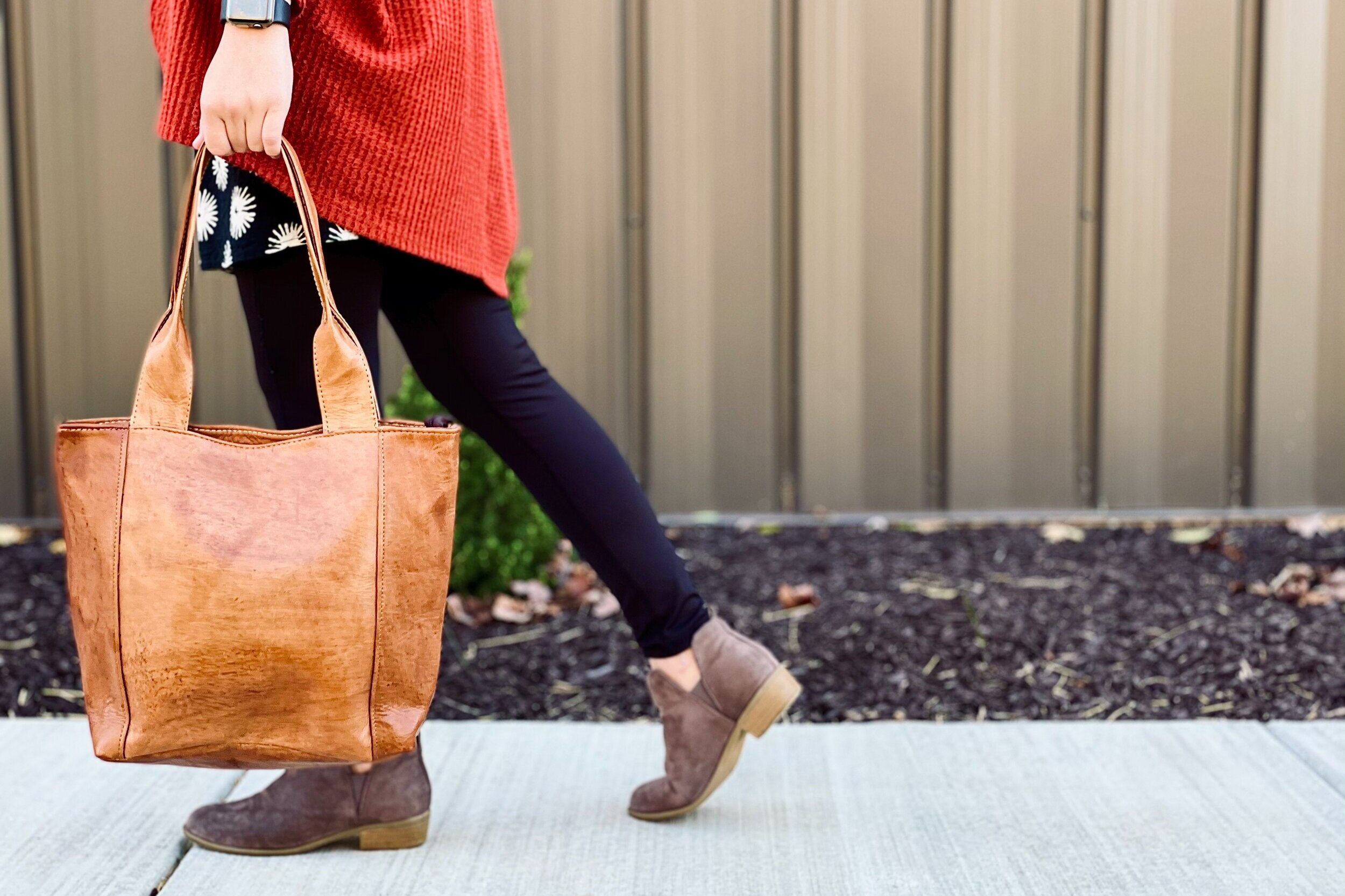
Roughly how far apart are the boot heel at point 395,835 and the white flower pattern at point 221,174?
38.4 inches

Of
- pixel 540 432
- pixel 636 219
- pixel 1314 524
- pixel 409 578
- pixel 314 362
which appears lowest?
pixel 1314 524

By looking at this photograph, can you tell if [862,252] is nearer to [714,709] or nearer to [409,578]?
[714,709]

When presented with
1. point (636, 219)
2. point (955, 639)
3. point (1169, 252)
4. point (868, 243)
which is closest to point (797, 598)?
point (955, 639)

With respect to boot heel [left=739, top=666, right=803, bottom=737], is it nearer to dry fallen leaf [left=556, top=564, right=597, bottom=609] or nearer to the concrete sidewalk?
the concrete sidewalk

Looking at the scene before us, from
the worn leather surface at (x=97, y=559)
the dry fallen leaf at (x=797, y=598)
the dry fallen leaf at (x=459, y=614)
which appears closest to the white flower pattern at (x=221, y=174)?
the worn leather surface at (x=97, y=559)

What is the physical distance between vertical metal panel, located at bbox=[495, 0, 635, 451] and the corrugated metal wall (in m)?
0.01

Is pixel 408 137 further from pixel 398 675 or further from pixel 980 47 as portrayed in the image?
pixel 980 47

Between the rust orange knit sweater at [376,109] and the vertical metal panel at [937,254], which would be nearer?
the rust orange knit sweater at [376,109]

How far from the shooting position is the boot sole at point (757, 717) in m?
1.86

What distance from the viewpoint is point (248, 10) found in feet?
4.82

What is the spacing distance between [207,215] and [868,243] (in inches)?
108

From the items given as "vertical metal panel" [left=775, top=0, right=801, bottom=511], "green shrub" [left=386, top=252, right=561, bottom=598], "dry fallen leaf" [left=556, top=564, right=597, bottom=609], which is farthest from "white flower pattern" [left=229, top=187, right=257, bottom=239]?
"vertical metal panel" [left=775, top=0, right=801, bottom=511]

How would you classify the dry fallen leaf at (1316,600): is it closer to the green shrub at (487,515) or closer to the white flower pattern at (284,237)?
the green shrub at (487,515)

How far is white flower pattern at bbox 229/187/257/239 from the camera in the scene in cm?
167
